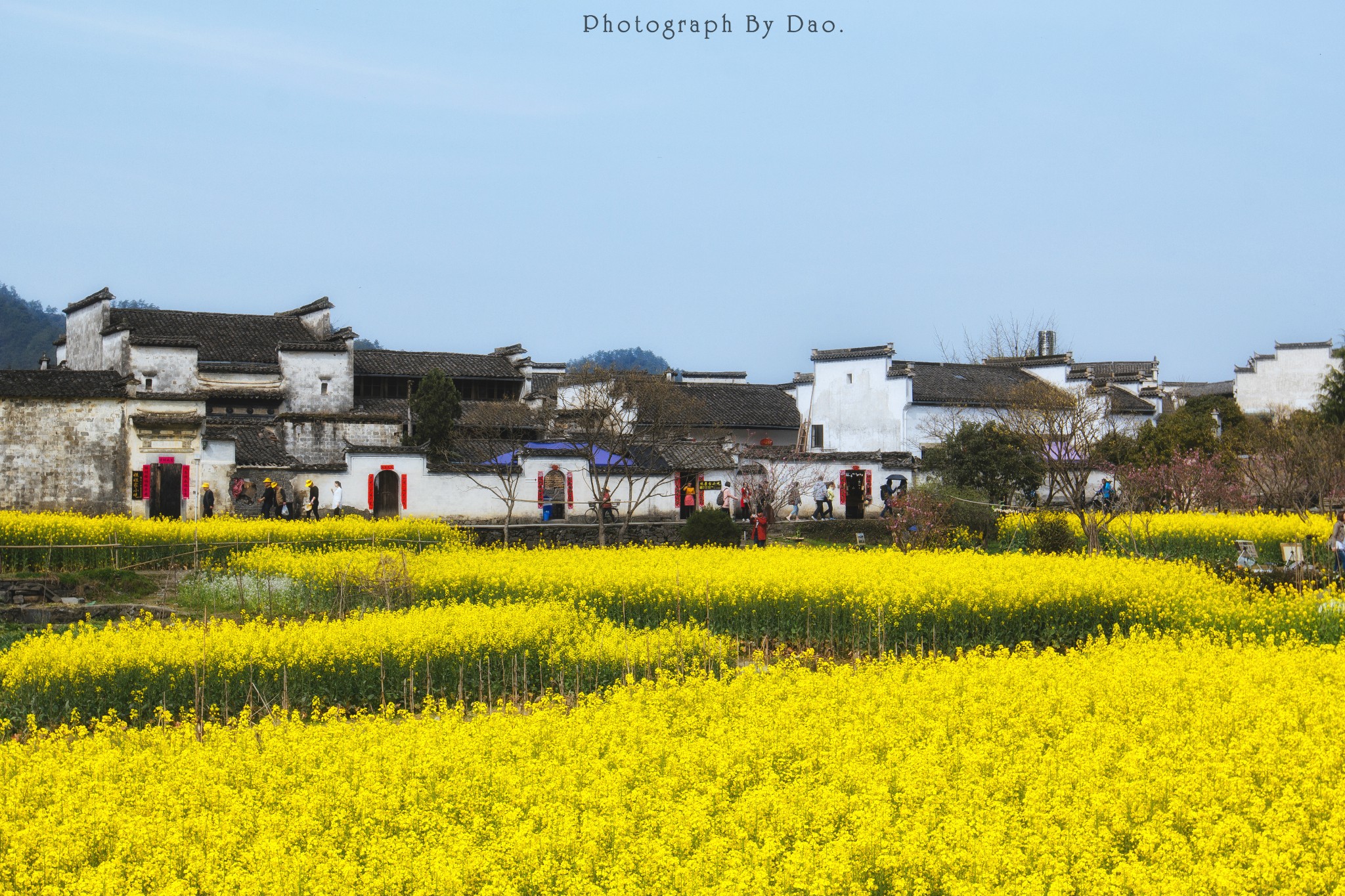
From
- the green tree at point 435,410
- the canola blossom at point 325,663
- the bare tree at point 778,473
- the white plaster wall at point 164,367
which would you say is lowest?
the canola blossom at point 325,663

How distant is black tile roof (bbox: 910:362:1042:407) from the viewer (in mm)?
40188

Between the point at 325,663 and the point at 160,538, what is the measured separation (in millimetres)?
11882

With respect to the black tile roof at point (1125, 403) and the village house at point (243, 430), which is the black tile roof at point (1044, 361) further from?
the village house at point (243, 430)

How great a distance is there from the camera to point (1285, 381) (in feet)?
179

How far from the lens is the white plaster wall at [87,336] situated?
1587 inches

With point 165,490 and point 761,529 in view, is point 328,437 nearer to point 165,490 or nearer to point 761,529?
point 165,490

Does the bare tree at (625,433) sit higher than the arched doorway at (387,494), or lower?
higher

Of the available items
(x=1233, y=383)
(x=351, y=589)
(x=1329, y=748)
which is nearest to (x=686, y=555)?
(x=351, y=589)

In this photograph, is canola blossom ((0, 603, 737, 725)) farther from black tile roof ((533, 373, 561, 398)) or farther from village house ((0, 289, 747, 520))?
black tile roof ((533, 373, 561, 398))

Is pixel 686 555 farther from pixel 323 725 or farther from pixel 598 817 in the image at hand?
pixel 598 817

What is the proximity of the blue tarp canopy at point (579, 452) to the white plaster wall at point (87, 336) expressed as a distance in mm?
17641

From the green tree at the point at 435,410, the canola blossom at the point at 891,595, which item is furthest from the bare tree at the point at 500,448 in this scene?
the canola blossom at the point at 891,595

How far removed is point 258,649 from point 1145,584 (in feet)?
35.7

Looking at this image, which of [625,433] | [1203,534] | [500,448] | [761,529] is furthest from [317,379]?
[1203,534]
